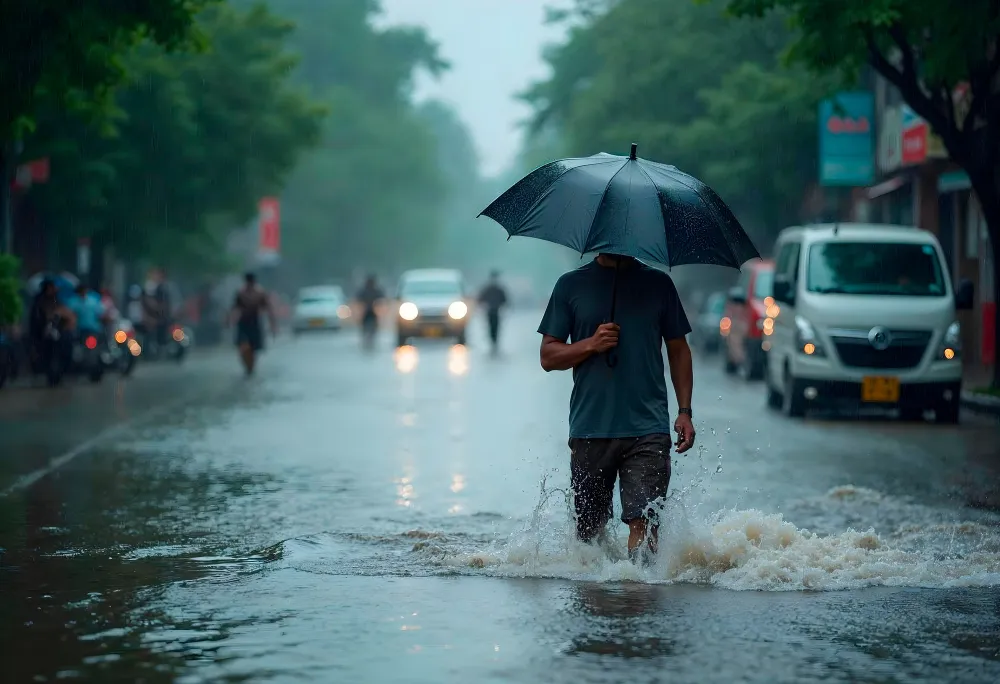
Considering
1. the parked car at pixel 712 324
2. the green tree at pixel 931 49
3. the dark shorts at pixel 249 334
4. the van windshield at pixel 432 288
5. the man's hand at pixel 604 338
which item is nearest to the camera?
the man's hand at pixel 604 338

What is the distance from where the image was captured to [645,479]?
8.01 metres

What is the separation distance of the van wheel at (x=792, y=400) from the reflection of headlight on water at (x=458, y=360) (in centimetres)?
1025

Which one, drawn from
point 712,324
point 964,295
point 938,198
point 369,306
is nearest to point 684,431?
point 964,295

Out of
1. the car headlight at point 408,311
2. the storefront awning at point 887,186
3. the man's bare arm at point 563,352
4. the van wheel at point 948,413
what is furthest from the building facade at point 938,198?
the man's bare arm at point 563,352

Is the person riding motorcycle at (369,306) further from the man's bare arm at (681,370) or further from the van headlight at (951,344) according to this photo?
the man's bare arm at (681,370)

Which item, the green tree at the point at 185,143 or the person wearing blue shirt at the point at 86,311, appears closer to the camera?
the person wearing blue shirt at the point at 86,311

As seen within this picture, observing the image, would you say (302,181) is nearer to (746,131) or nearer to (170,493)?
(746,131)

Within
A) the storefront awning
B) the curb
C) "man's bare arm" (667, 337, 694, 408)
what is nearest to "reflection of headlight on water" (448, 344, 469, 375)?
the storefront awning

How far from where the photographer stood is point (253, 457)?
1496 centimetres

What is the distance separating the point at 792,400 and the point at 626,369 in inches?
450

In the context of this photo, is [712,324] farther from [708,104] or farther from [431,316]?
[708,104]

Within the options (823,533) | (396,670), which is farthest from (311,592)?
(823,533)

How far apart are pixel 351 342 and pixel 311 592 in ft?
133

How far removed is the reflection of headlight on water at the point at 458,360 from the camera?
98.7ft
